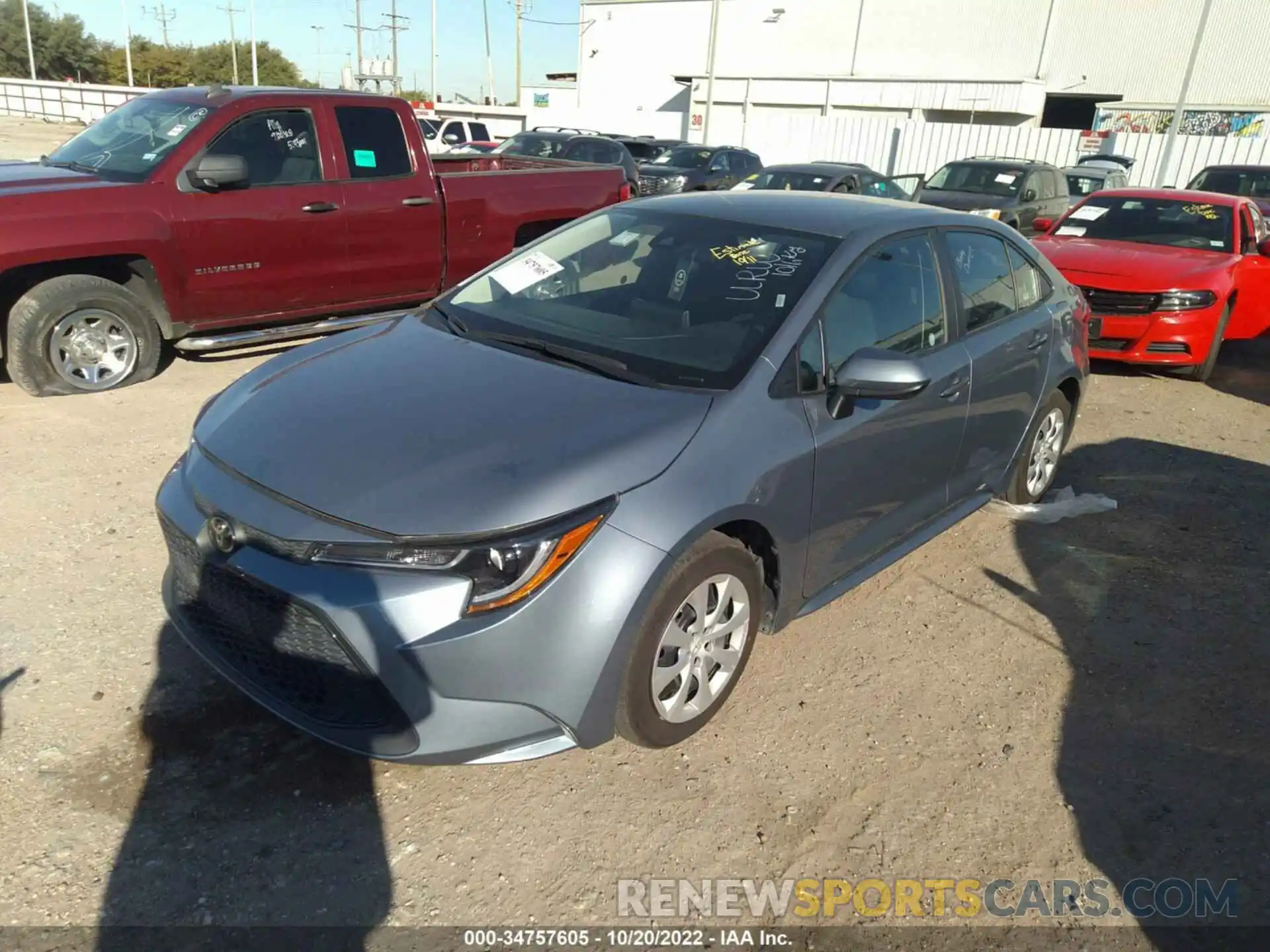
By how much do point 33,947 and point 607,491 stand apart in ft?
5.82

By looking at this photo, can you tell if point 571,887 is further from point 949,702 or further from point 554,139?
point 554,139

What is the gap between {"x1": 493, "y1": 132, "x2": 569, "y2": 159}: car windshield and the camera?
19422mm

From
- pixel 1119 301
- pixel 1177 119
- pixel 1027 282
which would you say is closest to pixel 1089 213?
pixel 1119 301

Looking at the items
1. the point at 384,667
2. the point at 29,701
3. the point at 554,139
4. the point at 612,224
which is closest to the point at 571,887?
the point at 384,667

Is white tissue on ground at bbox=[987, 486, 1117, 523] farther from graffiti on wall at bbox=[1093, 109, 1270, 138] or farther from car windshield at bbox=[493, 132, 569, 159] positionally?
graffiti on wall at bbox=[1093, 109, 1270, 138]

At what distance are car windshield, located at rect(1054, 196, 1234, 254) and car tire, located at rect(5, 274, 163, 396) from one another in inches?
323

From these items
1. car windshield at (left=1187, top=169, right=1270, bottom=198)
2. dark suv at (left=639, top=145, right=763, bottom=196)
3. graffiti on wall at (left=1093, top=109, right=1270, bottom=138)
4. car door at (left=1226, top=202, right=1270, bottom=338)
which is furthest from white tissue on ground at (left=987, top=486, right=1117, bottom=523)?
graffiti on wall at (left=1093, top=109, right=1270, bottom=138)

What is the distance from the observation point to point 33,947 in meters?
2.21

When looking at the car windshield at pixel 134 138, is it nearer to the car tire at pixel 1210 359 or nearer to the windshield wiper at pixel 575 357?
the windshield wiper at pixel 575 357

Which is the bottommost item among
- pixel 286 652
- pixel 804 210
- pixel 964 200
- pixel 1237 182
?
pixel 286 652

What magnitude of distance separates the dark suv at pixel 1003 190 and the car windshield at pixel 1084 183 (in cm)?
255

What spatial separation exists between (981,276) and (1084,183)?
1703 cm

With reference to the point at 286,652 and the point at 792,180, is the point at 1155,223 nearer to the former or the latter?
the point at 792,180

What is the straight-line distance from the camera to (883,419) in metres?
3.42
